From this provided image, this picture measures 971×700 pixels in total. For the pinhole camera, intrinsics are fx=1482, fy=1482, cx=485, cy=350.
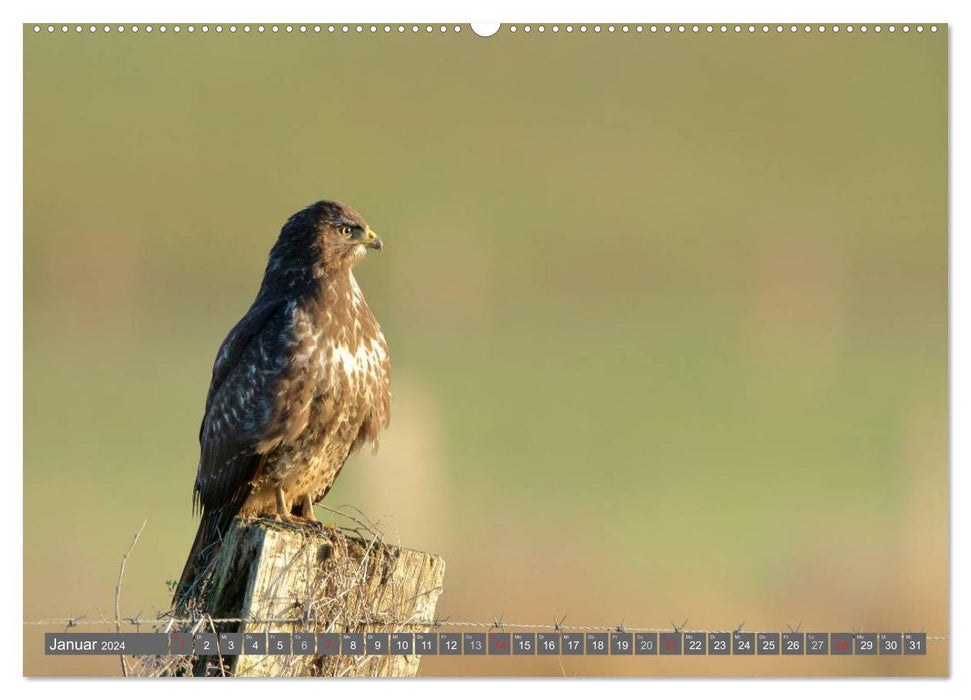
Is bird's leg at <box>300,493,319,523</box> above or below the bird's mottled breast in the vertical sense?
below

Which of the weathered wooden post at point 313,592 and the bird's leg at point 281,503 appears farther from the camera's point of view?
the bird's leg at point 281,503

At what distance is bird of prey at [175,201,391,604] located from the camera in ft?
27.8

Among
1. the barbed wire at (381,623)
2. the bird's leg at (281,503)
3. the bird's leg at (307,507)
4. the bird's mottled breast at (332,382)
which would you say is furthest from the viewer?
the bird's leg at (307,507)

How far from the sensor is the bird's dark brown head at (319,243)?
9.02m

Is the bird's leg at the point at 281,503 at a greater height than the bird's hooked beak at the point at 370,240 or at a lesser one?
lesser

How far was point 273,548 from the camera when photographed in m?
6.62

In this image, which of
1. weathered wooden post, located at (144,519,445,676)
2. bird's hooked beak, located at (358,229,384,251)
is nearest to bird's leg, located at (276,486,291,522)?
bird's hooked beak, located at (358,229,384,251)

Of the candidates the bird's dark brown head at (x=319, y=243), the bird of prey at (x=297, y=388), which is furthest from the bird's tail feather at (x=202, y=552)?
the bird's dark brown head at (x=319, y=243)

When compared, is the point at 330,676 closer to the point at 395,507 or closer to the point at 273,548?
the point at 273,548

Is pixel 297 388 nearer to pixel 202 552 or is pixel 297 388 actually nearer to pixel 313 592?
pixel 202 552

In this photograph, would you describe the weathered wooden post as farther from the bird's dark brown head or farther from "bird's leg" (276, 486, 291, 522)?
the bird's dark brown head

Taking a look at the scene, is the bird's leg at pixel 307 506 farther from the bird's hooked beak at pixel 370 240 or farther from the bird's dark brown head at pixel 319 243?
the bird's hooked beak at pixel 370 240

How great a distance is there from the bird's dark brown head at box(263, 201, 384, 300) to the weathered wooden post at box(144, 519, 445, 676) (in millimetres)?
2425

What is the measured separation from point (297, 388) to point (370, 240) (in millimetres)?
1166
